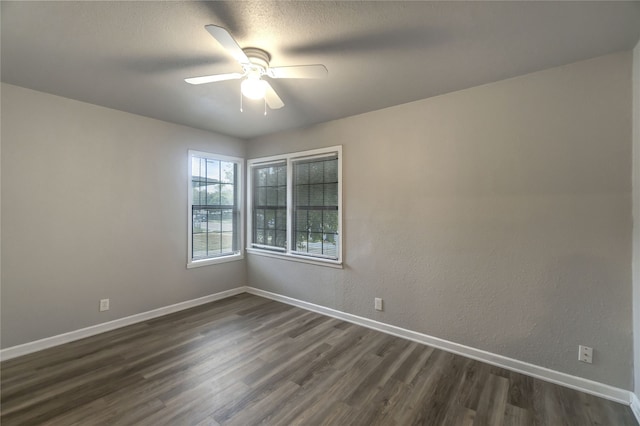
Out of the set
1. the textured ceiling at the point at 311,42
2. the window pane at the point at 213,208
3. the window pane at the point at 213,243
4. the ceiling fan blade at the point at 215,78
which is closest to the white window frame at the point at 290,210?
the window pane at the point at 213,208

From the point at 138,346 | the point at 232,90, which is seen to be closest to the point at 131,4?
the point at 232,90

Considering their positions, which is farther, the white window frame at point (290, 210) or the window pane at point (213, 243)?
the window pane at point (213, 243)

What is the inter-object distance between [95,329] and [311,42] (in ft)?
11.8

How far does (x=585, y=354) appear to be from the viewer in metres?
2.05

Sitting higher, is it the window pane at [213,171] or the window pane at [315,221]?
the window pane at [213,171]

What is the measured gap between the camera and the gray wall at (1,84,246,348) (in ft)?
8.15

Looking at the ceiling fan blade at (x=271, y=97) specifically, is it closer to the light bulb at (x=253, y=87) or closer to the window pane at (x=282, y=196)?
the light bulb at (x=253, y=87)

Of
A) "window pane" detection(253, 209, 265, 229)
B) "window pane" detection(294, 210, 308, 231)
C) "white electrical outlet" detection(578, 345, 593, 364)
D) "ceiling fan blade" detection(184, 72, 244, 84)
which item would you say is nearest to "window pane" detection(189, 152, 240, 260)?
"window pane" detection(253, 209, 265, 229)

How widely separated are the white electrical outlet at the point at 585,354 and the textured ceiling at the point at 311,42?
7.27 ft

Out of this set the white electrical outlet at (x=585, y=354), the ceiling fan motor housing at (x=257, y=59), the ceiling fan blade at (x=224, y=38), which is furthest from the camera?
the white electrical outlet at (x=585, y=354)

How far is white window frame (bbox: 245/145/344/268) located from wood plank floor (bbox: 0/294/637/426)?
0.99 metres

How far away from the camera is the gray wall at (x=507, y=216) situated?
78.4 inches

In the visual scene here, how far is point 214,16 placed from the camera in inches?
62.7

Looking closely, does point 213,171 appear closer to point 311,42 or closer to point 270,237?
point 270,237
